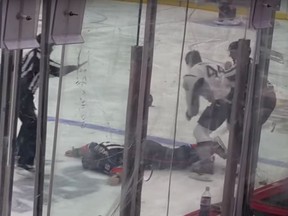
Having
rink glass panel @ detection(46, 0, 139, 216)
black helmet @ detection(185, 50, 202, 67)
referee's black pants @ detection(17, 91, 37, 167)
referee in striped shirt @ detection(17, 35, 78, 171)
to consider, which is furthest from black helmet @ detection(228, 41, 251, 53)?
referee's black pants @ detection(17, 91, 37, 167)

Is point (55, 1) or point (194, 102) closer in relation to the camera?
point (55, 1)

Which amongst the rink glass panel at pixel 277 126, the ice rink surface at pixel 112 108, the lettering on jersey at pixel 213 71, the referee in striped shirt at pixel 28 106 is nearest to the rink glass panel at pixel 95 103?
the ice rink surface at pixel 112 108

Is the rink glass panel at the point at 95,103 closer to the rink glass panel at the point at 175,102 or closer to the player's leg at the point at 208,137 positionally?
the rink glass panel at the point at 175,102

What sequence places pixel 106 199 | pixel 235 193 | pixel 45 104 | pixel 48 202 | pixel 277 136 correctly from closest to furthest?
pixel 45 104 → pixel 48 202 → pixel 106 199 → pixel 235 193 → pixel 277 136

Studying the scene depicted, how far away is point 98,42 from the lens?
2.42 meters

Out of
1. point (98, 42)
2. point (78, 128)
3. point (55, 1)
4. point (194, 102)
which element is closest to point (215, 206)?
point (194, 102)

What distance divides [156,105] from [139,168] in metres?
0.27

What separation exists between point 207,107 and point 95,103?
51cm

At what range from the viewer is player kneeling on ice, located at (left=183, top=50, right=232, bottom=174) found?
2.68 metres

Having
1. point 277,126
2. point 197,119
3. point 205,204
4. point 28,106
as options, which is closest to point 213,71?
point 197,119

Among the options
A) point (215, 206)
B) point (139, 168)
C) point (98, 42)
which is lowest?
point (215, 206)

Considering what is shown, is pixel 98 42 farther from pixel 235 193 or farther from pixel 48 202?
pixel 235 193

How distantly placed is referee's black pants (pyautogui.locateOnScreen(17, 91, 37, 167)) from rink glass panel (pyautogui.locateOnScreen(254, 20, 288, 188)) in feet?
3.25

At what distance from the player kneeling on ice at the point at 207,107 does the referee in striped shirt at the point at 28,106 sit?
574 mm
